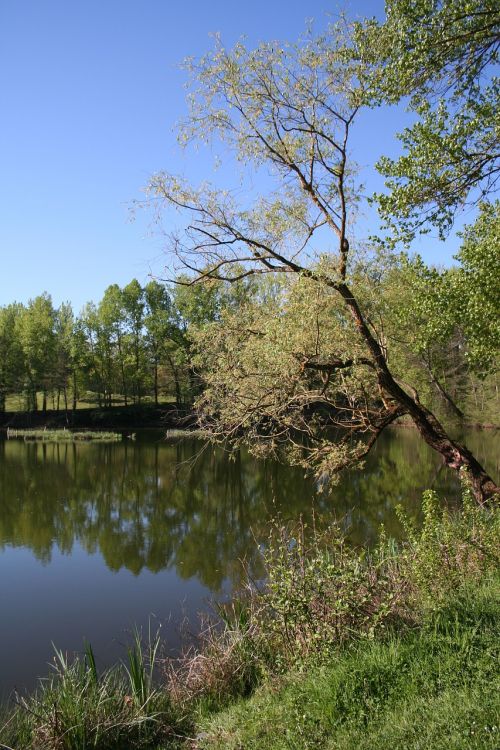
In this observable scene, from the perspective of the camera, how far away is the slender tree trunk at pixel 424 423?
920cm

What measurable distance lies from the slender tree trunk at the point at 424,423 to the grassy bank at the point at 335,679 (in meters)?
2.66

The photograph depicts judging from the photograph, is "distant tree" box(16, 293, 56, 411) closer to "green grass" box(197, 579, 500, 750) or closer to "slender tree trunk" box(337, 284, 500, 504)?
"slender tree trunk" box(337, 284, 500, 504)

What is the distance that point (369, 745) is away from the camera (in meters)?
A: 3.28

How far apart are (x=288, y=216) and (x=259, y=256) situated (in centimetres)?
96

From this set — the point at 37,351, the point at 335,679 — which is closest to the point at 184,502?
the point at 335,679

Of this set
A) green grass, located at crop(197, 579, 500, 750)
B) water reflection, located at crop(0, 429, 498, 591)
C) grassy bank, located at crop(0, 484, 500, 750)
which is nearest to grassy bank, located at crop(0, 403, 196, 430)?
water reflection, located at crop(0, 429, 498, 591)

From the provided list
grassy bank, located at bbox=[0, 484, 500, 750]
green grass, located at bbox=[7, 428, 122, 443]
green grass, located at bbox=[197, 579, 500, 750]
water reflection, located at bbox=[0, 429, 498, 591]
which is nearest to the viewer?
green grass, located at bbox=[197, 579, 500, 750]

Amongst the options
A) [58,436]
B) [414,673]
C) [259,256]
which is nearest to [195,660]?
[414,673]

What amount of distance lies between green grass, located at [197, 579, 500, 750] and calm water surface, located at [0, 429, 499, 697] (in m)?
3.36

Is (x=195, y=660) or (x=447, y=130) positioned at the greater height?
(x=447, y=130)

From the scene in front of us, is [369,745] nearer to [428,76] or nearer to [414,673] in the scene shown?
[414,673]

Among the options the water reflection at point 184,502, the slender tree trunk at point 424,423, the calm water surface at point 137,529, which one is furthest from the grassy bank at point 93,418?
the slender tree trunk at point 424,423

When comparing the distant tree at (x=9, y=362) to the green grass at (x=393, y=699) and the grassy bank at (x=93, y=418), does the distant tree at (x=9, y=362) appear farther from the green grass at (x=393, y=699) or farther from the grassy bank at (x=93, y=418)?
the green grass at (x=393, y=699)

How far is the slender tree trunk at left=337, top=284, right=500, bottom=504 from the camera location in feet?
30.2
